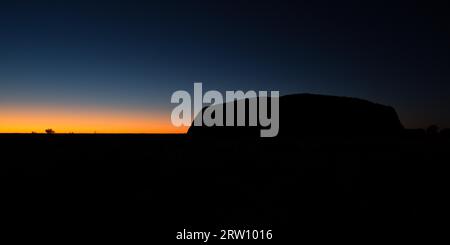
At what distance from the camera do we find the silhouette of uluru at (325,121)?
7331 cm

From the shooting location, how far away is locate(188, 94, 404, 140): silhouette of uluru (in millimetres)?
73312

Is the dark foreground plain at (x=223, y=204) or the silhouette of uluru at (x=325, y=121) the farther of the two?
the silhouette of uluru at (x=325, y=121)

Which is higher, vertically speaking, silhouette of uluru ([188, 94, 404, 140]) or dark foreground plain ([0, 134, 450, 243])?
silhouette of uluru ([188, 94, 404, 140])

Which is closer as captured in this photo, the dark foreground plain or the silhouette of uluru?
the dark foreground plain

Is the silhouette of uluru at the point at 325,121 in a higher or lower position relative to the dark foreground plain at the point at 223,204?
higher

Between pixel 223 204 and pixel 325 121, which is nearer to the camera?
pixel 223 204

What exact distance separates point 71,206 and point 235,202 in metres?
5.28

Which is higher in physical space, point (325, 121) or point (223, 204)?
point (325, 121)

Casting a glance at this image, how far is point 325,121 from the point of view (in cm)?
7638
